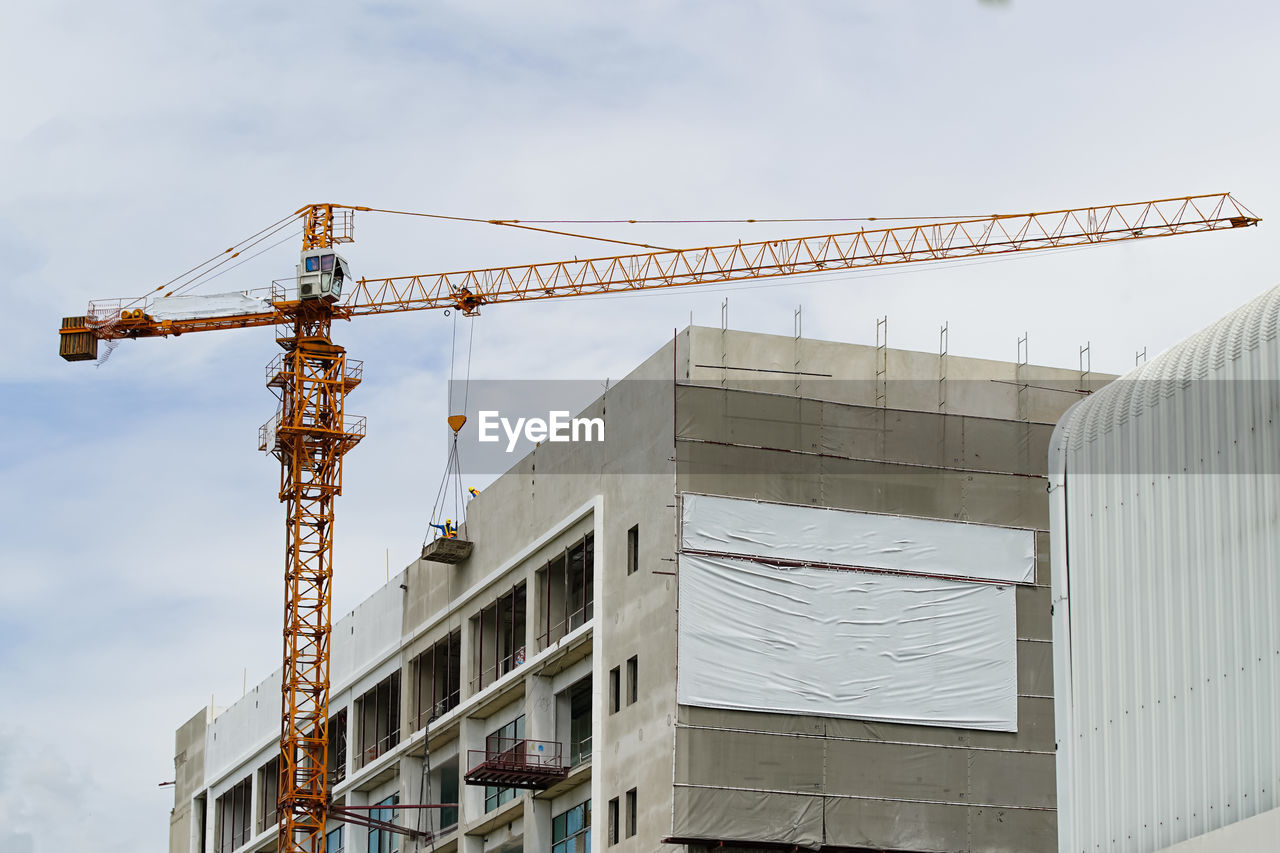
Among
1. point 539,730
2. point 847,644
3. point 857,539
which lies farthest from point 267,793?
point 857,539

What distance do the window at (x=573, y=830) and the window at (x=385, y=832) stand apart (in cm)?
1443

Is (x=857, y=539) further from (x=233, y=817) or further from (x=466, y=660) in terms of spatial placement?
(x=233, y=817)

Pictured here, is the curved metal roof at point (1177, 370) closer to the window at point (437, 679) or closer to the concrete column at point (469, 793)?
the concrete column at point (469, 793)

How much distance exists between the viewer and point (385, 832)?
96000 mm

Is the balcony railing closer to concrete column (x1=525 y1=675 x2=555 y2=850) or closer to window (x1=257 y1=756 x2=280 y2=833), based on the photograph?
concrete column (x1=525 y1=675 x2=555 y2=850)

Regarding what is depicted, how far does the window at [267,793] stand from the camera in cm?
11094

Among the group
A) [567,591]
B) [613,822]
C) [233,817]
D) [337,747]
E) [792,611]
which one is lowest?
[233,817]

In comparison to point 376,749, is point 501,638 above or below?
above

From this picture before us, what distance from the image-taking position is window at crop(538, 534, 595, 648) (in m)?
77.3

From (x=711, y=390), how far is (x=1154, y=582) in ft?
131

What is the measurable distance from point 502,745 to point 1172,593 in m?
52.4

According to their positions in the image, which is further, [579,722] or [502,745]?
[502,745]

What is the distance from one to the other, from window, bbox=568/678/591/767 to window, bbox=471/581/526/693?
13.6ft

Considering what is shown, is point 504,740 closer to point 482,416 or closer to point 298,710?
point 482,416
